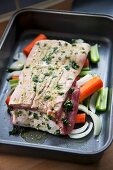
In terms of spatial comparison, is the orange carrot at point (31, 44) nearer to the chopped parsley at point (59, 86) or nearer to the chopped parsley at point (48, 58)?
the chopped parsley at point (48, 58)

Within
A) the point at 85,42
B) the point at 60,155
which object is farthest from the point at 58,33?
the point at 60,155

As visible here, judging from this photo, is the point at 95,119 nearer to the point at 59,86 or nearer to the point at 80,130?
the point at 80,130

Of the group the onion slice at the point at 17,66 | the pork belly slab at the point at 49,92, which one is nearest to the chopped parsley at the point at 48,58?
the pork belly slab at the point at 49,92

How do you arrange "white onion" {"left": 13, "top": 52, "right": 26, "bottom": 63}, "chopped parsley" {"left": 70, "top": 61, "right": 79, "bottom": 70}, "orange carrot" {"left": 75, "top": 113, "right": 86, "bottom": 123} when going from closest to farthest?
"orange carrot" {"left": 75, "top": 113, "right": 86, "bottom": 123} → "chopped parsley" {"left": 70, "top": 61, "right": 79, "bottom": 70} → "white onion" {"left": 13, "top": 52, "right": 26, "bottom": 63}

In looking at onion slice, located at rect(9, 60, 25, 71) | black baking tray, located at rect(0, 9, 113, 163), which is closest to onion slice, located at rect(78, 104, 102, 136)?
black baking tray, located at rect(0, 9, 113, 163)

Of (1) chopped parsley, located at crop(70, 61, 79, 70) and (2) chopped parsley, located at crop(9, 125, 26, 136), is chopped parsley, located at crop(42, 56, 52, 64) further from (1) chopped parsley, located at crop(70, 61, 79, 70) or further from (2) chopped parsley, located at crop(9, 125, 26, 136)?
(2) chopped parsley, located at crop(9, 125, 26, 136)

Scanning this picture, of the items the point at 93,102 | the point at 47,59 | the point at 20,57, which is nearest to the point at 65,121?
the point at 93,102
